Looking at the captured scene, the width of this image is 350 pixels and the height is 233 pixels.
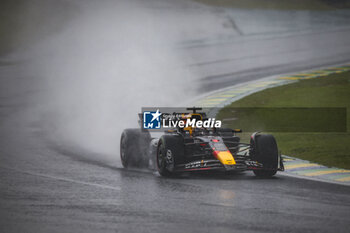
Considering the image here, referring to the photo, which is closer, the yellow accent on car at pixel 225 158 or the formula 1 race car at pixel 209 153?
the yellow accent on car at pixel 225 158

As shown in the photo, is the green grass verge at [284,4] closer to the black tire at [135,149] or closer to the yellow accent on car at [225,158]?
the black tire at [135,149]

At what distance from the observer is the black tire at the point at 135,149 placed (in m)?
14.4

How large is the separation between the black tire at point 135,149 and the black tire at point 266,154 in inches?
112

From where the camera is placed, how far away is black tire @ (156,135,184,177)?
41.2 ft

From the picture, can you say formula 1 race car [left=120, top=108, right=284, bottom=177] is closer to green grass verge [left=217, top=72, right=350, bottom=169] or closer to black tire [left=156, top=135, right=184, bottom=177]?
black tire [left=156, top=135, right=184, bottom=177]

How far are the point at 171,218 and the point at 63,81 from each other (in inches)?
852

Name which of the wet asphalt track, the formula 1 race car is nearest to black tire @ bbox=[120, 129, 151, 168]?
the wet asphalt track

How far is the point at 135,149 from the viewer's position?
14.4 m

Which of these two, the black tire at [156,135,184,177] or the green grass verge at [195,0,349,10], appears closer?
the black tire at [156,135,184,177]

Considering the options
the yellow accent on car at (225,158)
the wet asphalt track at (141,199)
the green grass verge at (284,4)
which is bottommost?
the wet asphalt track at (141,199)

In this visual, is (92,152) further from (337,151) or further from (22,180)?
(337,151)

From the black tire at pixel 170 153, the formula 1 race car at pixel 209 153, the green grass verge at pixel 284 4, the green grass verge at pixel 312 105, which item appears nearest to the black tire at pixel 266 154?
the formula 1 race car at pixel 209 153

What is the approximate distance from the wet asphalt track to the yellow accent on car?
0.39 metres

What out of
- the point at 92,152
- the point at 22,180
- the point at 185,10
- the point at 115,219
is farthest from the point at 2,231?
the point at 185,10
